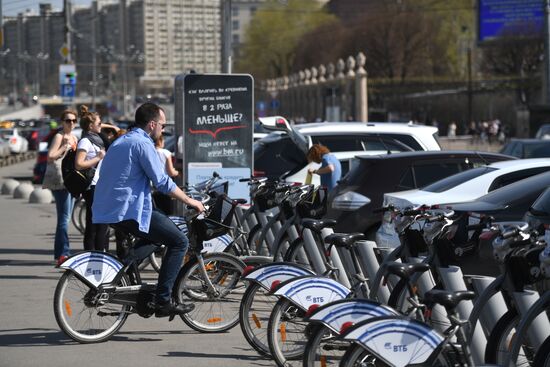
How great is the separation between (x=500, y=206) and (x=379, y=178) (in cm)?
290

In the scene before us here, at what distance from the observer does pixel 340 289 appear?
7.52 meters

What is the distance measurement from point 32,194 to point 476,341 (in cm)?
2106

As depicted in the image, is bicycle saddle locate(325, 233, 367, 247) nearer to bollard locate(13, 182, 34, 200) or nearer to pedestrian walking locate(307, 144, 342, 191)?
pedestrian walking locate(307, 144, 342, 191)

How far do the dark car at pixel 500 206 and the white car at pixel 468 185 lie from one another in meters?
0.74

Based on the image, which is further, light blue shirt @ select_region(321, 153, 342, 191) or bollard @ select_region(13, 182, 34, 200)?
bollard @ select_region(13, 182, 34, 200)

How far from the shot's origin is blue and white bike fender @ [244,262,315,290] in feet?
26.1

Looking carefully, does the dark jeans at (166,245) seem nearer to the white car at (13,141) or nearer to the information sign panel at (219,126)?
the information sign panel at (219,126)

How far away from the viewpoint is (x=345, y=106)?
7594 cm

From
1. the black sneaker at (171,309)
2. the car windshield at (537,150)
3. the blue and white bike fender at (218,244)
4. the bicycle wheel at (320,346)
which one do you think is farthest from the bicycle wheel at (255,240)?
the car windshield at (537,150)

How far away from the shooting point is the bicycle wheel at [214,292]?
9.10m

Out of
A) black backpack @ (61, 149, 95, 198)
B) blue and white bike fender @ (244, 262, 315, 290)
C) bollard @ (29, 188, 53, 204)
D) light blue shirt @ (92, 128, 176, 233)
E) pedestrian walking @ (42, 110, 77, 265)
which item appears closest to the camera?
blue and white bike fender @ (244, 262, 315, 290)

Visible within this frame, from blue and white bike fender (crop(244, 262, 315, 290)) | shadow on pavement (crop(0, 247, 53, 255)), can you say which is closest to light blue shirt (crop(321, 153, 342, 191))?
shadow on pavement (crop(0, 247, 53, 255))

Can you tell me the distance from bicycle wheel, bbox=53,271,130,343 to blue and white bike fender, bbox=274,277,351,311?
A: 1.90 meters

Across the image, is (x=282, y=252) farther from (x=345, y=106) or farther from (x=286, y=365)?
(x=345, y=106)
